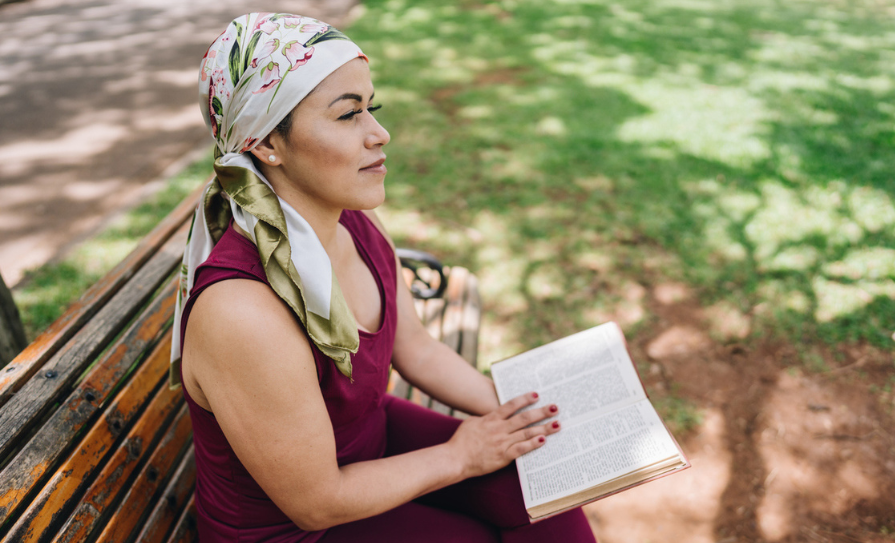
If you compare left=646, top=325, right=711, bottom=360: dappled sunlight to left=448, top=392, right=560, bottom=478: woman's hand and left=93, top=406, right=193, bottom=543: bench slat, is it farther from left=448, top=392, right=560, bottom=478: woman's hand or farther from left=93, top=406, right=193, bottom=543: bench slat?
left=93, top=406, right=193, bottom=543: bench slat

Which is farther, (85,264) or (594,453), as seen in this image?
(85,264)

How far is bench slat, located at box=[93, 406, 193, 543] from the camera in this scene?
5.34ft

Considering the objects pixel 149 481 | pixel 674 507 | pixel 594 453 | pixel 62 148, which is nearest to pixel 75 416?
pixel 149 481

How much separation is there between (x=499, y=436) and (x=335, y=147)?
3.39 feet

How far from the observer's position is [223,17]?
10.1m

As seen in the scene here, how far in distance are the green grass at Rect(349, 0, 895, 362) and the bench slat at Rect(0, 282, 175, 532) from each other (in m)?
1.99

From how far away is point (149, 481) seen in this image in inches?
70.4

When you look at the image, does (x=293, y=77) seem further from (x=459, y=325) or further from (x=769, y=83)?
(x=769, y=83)

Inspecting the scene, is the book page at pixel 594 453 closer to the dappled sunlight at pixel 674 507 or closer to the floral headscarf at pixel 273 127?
the floral headscarf at pixel 273 127

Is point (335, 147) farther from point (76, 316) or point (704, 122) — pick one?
point (704, 122)

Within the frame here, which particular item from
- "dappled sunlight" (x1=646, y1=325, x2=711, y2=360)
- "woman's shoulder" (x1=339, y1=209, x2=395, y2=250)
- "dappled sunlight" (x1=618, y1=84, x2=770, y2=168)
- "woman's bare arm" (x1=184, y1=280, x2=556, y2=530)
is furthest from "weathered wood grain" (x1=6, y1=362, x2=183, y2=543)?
"dappled sunlight" (x1=618, y1=84, x2=770, y2=168)

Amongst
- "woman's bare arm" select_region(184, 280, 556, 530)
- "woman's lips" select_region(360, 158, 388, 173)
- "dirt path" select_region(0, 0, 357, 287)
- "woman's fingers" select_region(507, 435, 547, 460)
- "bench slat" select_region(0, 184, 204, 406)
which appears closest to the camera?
"woman's bare arm" select_region(184, 280, 556, 530)

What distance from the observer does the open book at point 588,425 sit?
160 centimetres

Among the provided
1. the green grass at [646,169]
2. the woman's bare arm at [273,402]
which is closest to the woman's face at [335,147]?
the woman's bare arm at [273,402]
